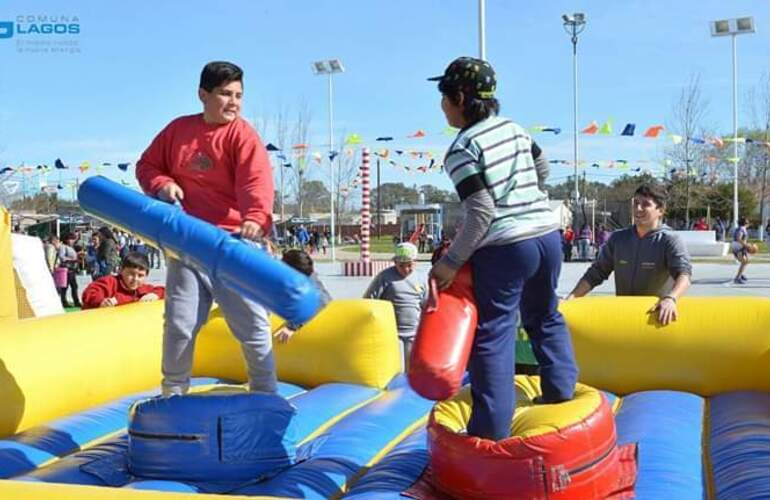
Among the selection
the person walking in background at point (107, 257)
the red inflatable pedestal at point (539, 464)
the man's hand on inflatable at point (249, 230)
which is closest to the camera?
the red inflatable pedestal at point (539, 464)

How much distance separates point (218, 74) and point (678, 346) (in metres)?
2.47

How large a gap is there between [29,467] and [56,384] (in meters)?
0.71

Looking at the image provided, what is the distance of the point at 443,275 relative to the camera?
8.50 feet

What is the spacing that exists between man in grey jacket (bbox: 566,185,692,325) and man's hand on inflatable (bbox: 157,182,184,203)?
87.1 inches

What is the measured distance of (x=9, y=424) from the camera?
3281 millimetres

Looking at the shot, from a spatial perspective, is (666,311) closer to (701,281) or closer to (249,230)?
(249,230)

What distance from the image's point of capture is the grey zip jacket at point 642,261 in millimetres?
4113

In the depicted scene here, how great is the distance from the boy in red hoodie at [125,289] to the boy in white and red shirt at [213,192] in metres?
Result: 2.07

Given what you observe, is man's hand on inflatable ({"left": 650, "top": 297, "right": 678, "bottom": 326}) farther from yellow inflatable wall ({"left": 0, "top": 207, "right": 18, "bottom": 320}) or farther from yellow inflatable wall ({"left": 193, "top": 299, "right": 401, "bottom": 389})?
yellow inflatable wall ({"left": 0, "top": 207, "right": 18, "bottom": 320})

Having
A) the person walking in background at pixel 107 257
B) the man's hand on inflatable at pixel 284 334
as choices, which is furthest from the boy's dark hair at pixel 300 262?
the person walking in background at pixel 107 257

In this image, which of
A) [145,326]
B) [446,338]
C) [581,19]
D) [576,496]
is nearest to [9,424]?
[145,326]

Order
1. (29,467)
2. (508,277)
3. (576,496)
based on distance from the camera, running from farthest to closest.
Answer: (29,467), (508,277), (576,496)

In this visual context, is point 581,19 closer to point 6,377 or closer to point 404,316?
point 404,316

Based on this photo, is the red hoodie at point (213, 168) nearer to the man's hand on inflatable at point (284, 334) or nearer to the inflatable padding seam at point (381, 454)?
the inflatable padding seam at point (381, 454)
